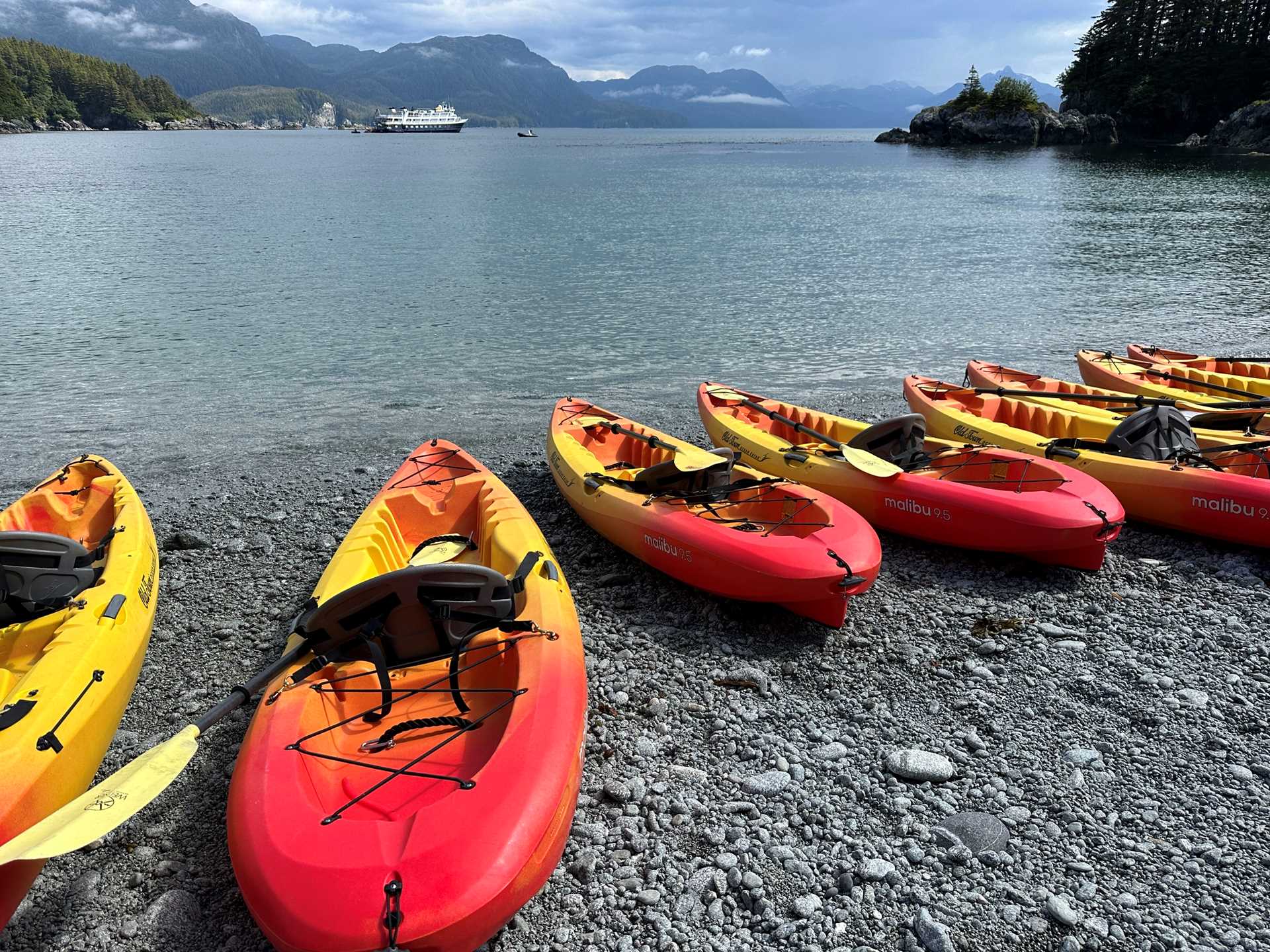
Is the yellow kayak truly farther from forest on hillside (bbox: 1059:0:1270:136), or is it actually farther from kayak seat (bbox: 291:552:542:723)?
forest on hillside (bbox: 1059:0:1270:136)

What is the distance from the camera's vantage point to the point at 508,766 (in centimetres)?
383

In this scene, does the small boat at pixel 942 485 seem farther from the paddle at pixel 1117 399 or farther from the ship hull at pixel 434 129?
the ship hull at pixel 434 129

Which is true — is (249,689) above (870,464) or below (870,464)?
below

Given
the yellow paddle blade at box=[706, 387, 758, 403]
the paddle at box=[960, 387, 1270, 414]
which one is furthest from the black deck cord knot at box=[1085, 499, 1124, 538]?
the yellow paddle blade at box=[706, 387, 758, 403]

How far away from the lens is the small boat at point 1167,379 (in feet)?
33.7

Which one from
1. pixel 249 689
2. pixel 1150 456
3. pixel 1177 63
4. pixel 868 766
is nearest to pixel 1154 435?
pixel 1150 456

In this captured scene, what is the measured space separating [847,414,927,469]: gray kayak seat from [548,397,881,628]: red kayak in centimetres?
163

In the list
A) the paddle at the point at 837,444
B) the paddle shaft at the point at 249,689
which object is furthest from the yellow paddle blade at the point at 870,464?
the paddle shaft at the point at 249,689

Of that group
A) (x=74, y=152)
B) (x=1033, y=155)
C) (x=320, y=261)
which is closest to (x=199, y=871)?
(x=320, y=261)

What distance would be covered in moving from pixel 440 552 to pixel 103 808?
3358 mm

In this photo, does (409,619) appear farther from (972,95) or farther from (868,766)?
(972,95)

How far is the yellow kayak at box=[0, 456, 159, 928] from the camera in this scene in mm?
4047

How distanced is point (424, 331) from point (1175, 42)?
10474 centimetres

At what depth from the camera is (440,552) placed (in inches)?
265
